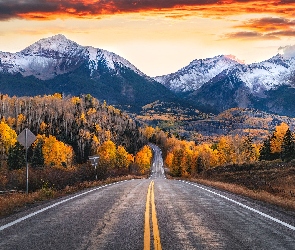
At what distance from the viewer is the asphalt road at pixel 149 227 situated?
980 centimetres

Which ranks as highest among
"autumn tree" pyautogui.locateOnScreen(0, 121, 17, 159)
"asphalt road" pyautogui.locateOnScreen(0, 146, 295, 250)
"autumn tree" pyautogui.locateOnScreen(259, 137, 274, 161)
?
"autumn tree" pyautogui.locateOnScreen(0, 121, 17, 159)

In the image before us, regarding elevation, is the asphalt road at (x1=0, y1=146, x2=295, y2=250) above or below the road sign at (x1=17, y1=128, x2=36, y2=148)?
below

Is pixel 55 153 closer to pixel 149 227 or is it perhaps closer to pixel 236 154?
pixel 236 154

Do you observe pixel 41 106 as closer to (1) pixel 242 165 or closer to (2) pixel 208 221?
(1) pixel 242 165

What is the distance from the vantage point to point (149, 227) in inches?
471

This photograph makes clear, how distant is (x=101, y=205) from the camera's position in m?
17.5

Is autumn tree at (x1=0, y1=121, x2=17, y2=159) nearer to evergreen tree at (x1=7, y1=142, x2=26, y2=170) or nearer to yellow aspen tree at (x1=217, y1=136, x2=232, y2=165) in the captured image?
evergreen tree at (x1=7, y1=142, x2=26, y2=170)

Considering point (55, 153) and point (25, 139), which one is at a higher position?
point (55, 153)

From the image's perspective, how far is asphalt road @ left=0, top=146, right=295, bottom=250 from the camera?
980 centimetres

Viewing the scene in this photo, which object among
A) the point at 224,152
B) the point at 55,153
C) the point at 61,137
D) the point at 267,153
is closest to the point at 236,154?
the point at 224,152

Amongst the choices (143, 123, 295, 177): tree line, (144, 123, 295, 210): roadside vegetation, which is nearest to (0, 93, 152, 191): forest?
(143, 123, 295, 177): tree line

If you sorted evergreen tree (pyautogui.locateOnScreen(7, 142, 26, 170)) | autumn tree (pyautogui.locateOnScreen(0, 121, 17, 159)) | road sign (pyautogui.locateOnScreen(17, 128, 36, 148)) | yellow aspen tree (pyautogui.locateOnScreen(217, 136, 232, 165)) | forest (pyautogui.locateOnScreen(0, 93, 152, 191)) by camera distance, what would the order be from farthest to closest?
yellow aspen tree (pyautogui.locateOnScreen(217, 136, 232, 165)) → autumn tree (pyautogui.locateOnScreen(0, 121, 17, 159)) → forest (pyautogui.locateOnScreen(0, 93, 152, 191)) → evergreen tree (pyautogui.locateOnScreen(7, 142, 26, 170)) → road sign (pyautogui.locateOnScreen(17, 128, 36, 148))

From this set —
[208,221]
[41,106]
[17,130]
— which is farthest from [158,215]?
[41,106]

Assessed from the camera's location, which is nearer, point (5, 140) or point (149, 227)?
point (149, 227)
